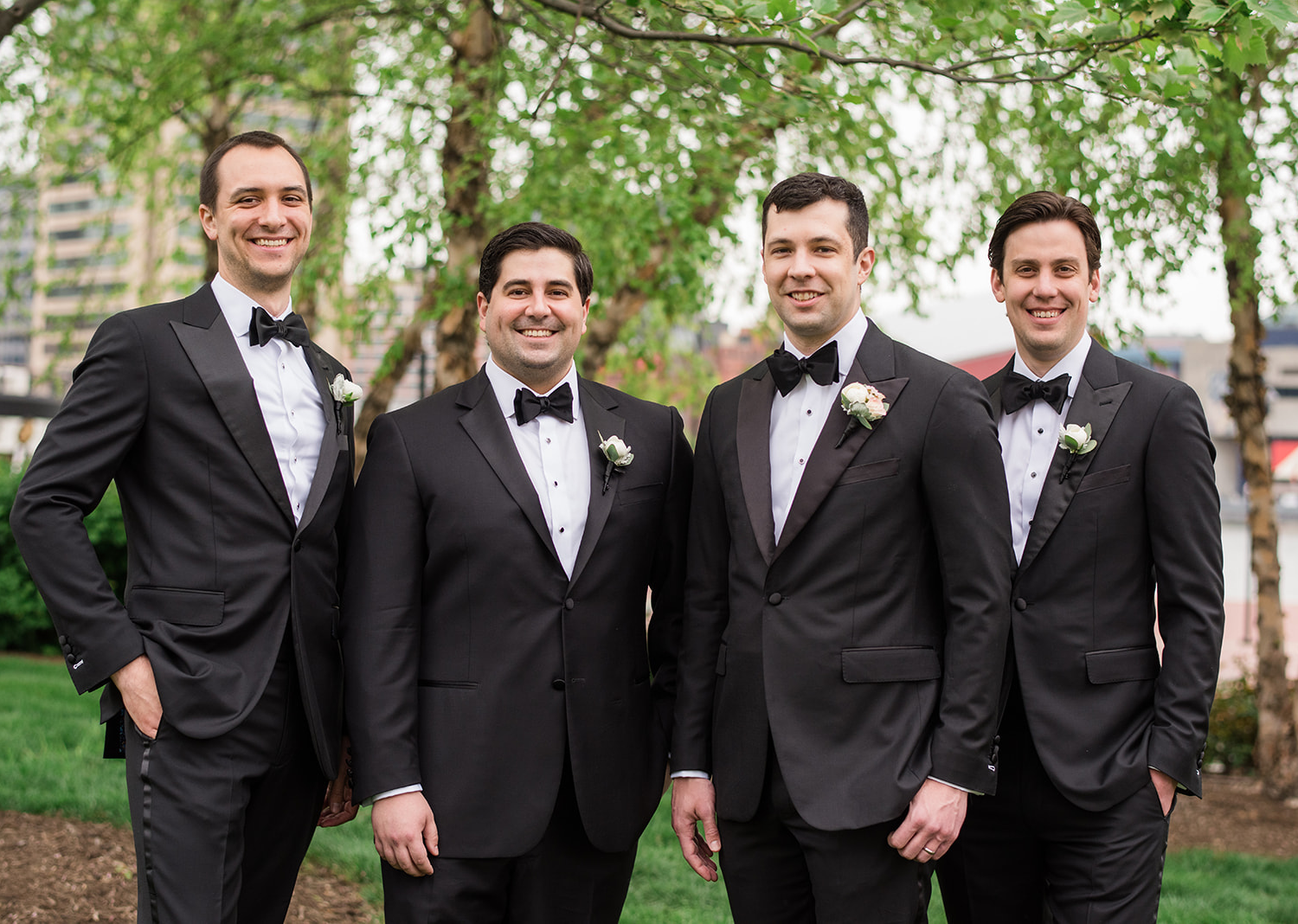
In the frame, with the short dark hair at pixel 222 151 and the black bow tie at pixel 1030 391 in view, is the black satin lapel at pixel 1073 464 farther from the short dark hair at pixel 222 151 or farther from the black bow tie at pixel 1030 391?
the short dark hair at pixel 222 151

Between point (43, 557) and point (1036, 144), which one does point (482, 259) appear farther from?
point (1036, 144)

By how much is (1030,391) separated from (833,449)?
65 centimetres

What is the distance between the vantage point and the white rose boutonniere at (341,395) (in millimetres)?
3051

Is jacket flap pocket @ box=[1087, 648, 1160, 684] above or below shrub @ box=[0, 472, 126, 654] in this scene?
above

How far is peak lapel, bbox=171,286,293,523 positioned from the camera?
281 cm

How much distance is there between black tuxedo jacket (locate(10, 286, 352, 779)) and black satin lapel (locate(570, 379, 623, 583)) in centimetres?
69

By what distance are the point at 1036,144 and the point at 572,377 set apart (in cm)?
532

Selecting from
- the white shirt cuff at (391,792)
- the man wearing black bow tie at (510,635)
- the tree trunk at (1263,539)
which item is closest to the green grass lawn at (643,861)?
the tree trunk at (1263,539)

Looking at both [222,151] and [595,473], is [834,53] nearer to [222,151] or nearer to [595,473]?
[595,473]

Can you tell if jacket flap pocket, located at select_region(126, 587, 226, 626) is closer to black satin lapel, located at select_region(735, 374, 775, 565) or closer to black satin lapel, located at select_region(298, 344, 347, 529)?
black satin lapel, located at select_region(298, 344, 347, 529)

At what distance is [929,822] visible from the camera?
8.75ft

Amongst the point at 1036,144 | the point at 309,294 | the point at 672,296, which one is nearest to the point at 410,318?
the point at 309,294

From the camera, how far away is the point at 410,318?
925 centimetres

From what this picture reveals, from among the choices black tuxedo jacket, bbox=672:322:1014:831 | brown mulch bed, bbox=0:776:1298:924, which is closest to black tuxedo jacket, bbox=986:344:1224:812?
black tuxedo jacket, bbox=672:322:1014:831
